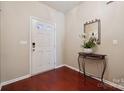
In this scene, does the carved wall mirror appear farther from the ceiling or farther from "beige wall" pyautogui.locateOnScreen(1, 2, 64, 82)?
"beige wall" pyautogui.locateOnScreen(1, 2, 64, 82)

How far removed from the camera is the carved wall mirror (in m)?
2.79

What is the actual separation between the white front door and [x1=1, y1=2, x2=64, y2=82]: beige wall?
239 mm

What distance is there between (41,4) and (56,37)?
1.32 meters

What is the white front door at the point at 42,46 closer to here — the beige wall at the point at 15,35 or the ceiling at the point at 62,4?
the beige wall at the point at 15,35

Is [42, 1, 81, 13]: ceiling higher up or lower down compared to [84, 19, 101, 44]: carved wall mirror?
higher up

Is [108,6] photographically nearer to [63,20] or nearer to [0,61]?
[63,20]

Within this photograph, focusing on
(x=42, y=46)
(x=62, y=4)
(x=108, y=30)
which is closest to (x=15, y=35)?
(x=42, y=46)

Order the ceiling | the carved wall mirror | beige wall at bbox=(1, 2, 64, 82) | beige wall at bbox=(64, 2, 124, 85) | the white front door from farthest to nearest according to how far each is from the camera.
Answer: the ceiling
the white front door
the carved wall mirror
beige wall at bbox=(1, 2, 64, 82)
beige wall at bbox=(64, 2, 124, 85)

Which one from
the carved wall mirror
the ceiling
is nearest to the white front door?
the ceiling

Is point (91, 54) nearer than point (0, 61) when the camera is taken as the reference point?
No

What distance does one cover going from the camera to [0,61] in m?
2.35

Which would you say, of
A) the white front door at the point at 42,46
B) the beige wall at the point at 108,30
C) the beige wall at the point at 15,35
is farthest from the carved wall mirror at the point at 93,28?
the beige wall at the point at 15,35

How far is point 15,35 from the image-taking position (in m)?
2.64

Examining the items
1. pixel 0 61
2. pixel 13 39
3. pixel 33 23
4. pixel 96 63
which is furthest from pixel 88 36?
pixel 0 61
